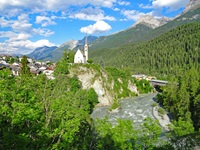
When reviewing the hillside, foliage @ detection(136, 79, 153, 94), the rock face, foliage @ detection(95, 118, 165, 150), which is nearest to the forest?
foliage @ detection(95, 118, 165, 150)

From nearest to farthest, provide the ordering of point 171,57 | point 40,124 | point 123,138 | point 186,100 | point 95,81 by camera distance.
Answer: point 40,124
point 123,138
point 186,100
point 95,81
point 171,57

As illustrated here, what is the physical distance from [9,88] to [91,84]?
180ft

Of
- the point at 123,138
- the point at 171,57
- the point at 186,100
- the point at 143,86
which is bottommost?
the point at 143,86

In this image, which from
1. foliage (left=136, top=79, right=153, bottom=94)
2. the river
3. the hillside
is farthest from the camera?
the hillside

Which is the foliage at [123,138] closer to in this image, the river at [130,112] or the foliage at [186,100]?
the foliage at [186,100]

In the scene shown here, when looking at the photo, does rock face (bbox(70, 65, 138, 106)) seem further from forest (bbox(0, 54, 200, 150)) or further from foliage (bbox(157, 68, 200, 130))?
forest (bbox(0, 54, 200, 150))

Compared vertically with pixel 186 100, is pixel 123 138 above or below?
above

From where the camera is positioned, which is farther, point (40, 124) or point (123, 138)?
point (123, 138)

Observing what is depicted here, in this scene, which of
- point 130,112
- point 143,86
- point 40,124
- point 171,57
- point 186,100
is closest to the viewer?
point 40,124

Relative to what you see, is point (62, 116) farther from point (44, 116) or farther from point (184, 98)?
point (184, 98)

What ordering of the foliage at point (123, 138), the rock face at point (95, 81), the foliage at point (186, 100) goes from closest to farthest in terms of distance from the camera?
the foliage at point (123, 138), the foliage at point (186, 100), the rock face at point (95, 81)

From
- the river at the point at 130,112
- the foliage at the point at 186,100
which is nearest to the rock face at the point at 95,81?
the river at the point at 130,112

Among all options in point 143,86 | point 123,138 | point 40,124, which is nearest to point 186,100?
point 123,138

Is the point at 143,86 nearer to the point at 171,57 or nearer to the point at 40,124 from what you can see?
the point at 40,124
